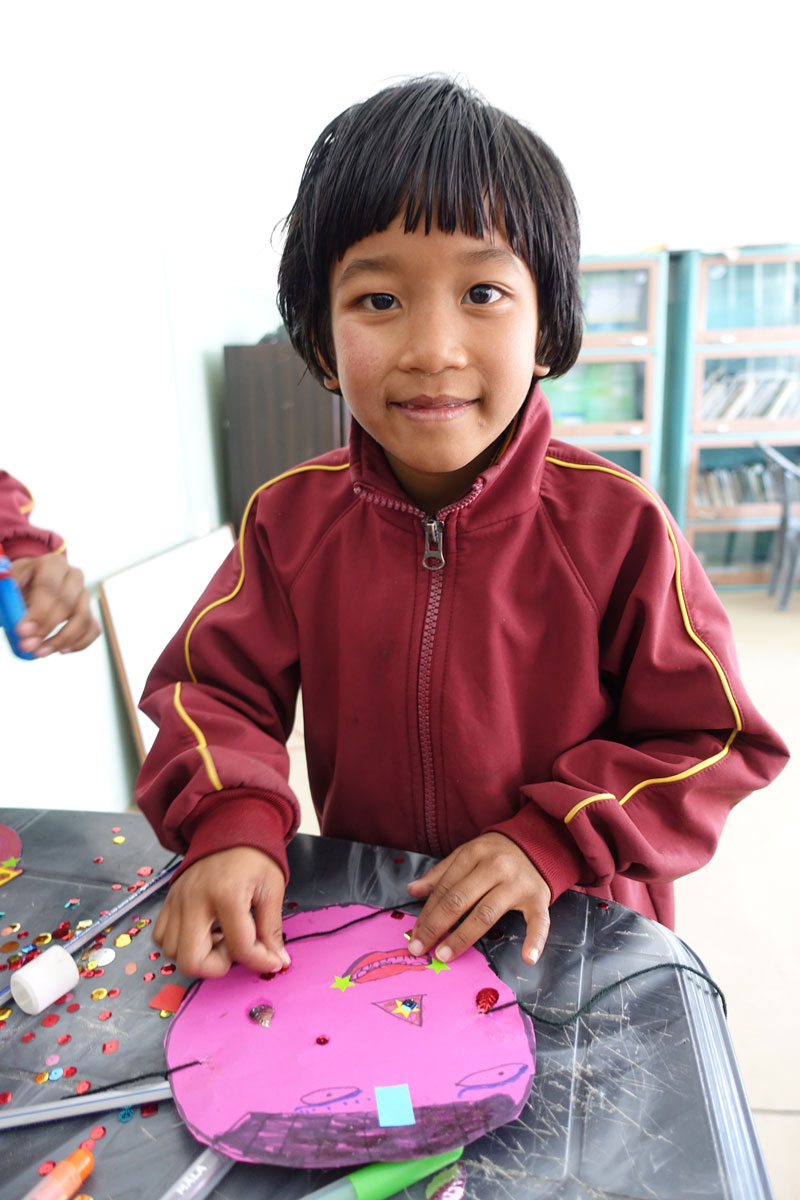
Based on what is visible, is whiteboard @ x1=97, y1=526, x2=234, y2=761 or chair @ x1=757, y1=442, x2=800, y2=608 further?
chair @ x1=757, y1=442, x2=800, y2=608

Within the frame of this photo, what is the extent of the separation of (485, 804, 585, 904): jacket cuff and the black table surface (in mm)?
20

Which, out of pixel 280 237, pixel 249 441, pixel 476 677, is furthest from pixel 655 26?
pixel 476 677

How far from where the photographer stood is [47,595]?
0.71 m

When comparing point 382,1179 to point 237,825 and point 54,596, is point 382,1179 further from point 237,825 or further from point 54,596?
point 54,596

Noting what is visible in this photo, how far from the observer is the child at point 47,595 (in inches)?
26.5

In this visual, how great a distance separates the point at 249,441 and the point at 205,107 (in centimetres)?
100

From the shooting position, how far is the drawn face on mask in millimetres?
407

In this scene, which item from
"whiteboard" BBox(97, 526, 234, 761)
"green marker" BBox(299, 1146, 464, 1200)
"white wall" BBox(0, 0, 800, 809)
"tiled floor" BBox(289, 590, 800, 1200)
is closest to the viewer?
"green marker" BBox(299, 1146, 464, 1200)

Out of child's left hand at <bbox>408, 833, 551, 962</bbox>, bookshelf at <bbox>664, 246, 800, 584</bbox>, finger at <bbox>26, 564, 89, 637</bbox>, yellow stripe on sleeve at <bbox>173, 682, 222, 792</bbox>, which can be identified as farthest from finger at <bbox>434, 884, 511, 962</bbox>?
bookshelf at <bbox>664, 246, 800, 584</bbox>

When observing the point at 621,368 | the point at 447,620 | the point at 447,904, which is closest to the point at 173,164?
the point at 447,620

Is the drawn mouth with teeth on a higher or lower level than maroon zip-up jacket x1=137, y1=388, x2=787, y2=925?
lower

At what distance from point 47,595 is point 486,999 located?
50 cm

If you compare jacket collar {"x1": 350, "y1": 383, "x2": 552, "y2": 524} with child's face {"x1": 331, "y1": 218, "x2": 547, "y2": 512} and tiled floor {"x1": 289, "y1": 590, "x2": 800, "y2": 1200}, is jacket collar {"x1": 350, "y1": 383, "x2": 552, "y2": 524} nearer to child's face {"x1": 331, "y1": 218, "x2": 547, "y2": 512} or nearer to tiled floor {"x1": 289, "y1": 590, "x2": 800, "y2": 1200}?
child's face {"x1": 331, "y1": 218, "x2": 547, "y2": 512}

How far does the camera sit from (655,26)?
103 inches
